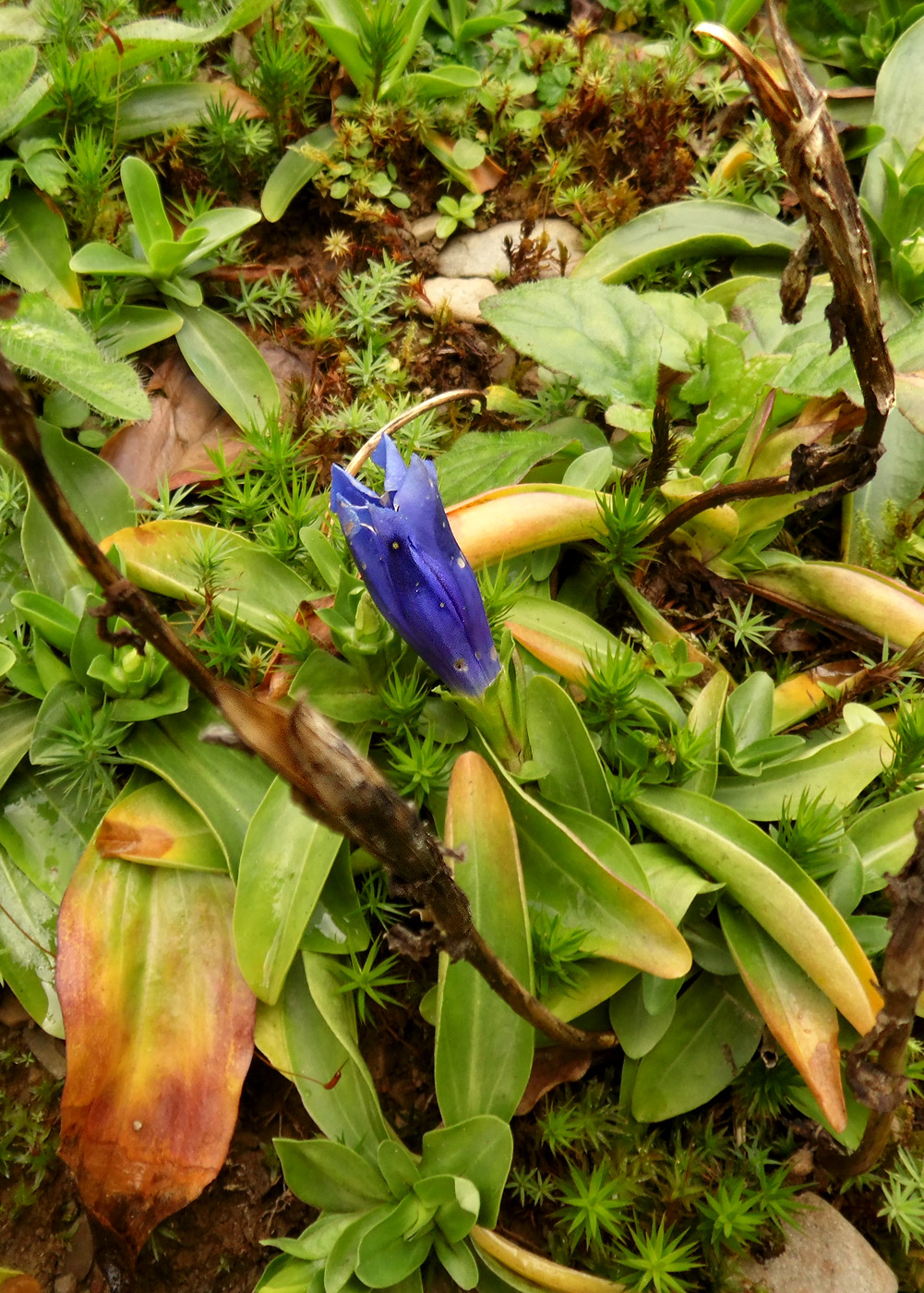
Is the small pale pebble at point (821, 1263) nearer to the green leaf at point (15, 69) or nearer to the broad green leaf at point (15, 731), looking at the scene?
the broad green leaf at point (15, 731)

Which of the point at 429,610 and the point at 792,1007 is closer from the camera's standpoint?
the point at 429,610

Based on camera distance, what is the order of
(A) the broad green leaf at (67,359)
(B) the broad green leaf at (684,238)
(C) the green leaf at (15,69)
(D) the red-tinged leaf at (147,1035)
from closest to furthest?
(D) the red-tinged leaf at (147,1035), (A) the broad green leaf at (67,359), (C) the green leaf at (15,69), (B) the broad green leaf at (684,238)

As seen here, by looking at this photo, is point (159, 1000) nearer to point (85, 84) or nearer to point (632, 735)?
point (632, 735)

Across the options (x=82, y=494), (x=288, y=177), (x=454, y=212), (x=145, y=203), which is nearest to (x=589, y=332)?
(x=454, y=212)

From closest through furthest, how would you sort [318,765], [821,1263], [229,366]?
[318,765] < [821,1263] < [229,366]

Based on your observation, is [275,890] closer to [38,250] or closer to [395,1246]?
[395,1246]

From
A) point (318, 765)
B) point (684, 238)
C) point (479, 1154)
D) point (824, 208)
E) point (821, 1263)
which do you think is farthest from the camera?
point (684, 238)

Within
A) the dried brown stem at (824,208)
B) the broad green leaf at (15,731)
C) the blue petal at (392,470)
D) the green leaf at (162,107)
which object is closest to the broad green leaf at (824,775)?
the dried brown stem at (824,208)
